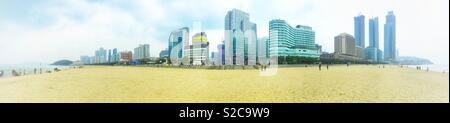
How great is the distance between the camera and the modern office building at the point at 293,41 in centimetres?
2873

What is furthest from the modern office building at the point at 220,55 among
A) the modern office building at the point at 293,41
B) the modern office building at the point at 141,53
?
the modern office building at the point at 141,53

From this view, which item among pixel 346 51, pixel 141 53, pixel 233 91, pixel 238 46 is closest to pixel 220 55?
pixel 238 46

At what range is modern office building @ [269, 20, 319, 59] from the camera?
2873cm

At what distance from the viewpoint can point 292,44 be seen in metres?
36.8

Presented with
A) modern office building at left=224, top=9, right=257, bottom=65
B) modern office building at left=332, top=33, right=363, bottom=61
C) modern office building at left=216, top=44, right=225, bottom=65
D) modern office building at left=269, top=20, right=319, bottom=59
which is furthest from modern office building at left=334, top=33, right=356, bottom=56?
modern office building at left=224, top=9, right=257, bottom=65

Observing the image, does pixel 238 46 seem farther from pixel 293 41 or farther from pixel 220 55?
pixel 293 41

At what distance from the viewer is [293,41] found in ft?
122

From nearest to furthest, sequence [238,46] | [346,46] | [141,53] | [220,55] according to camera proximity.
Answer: [238,46], [220,55], [346,46], [141,53]

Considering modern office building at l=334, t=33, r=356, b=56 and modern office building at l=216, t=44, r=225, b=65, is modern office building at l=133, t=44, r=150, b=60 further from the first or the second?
modern office building at l=334, t=33, r=356, b=56

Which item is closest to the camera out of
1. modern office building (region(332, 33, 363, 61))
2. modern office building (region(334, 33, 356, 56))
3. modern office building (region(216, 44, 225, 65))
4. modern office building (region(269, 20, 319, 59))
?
modern office building (region(216, 44, 225, 65))

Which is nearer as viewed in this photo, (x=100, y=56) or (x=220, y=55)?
(x=220, y=55)
